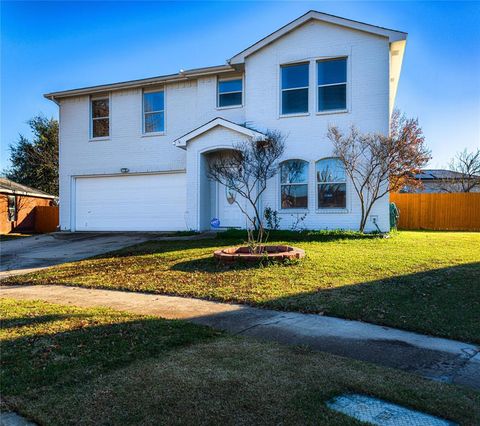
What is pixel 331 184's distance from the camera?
14586mm

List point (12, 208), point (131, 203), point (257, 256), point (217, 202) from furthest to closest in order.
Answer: point (12, 208) < point (131, 203) < point (217, 202) < point (257, 256)

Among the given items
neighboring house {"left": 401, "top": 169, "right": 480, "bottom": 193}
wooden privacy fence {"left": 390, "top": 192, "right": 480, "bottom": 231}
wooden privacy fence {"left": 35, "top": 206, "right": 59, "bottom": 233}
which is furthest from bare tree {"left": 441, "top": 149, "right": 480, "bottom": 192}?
wooden privacy fence {"left": 35, "top": 206, "right": 59, "bottom": 233}

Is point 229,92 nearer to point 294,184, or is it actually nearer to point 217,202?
point 217,202

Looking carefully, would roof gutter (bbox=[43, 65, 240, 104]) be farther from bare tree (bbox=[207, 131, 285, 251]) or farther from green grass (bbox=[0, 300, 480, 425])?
green grass (bbox=[0, 300, 480, 425])

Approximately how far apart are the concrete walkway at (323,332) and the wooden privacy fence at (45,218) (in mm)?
19686

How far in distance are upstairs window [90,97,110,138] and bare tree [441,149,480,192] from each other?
1023 inches

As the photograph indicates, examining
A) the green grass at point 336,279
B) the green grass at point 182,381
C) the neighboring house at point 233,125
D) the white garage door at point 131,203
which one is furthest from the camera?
the white garage door at point 131,203

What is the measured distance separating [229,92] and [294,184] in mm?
4829

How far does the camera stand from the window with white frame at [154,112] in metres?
17.8

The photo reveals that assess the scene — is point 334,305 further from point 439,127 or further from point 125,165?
point 439,127

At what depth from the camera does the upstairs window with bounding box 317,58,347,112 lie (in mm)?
14586

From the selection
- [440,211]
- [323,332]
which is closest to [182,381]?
[323,332]

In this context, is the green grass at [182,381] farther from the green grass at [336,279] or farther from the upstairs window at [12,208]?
the upstairs window at [12,208]

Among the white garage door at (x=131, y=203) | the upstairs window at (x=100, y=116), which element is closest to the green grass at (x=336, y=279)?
the white garage door at (x=131, y=203)
